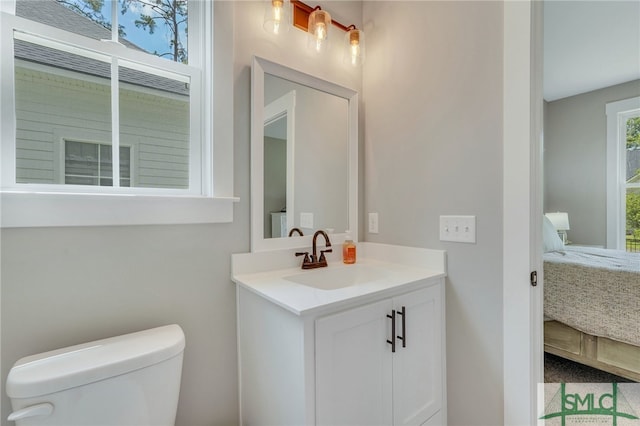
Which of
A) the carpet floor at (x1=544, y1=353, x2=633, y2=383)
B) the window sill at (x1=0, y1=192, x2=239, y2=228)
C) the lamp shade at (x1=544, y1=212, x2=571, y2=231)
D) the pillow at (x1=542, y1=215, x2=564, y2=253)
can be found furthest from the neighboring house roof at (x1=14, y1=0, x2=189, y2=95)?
the lamp shade at (x1=544, y1=212, x2=571, y2=231)

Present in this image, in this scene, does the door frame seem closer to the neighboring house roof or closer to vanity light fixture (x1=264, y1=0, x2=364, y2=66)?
vanity light fixture (x1=264, y1=0, x2=364, y2=66)

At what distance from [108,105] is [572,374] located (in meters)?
3.07

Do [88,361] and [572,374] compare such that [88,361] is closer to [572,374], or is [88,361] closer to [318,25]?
[318,25]

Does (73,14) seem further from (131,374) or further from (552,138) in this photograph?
(552,138)

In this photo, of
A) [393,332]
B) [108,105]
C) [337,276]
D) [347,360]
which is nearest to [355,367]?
[347,360]

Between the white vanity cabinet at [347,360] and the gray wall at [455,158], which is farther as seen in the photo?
the gray wall at [455,158]

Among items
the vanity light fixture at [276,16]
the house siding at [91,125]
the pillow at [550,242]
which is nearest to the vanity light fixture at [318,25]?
the vanity light fixture at [276,16]

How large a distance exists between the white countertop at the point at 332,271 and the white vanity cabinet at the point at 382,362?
2.2 inches

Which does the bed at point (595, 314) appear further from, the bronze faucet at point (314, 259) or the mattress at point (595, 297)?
the bronze faucet at point (314, 259)

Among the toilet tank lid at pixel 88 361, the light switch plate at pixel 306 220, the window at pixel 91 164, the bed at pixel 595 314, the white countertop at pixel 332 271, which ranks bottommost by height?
the bed at pixel 595 314

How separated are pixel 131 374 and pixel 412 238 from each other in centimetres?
126

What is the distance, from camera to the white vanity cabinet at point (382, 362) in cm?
90

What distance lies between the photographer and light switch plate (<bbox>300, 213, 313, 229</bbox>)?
1.49m

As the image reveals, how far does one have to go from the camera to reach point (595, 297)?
5.71 ft
